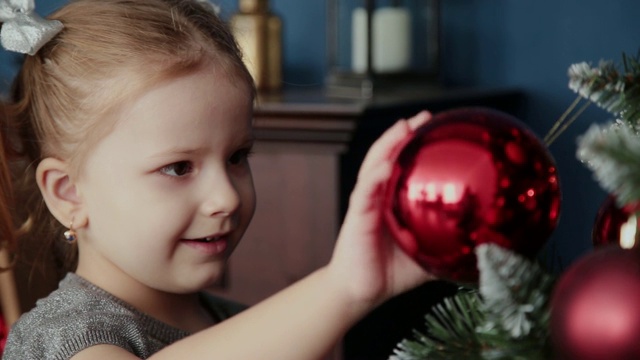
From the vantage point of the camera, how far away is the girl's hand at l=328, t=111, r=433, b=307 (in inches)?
22.2

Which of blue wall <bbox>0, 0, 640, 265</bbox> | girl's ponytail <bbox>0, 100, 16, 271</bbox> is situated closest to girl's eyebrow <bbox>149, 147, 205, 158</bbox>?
girl's ponytail <bbox>0, 100, 16, 271</bbox>

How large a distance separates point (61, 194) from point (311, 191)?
96 cm

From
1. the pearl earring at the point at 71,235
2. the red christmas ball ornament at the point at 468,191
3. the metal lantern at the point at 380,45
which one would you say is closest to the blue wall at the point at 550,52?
the metal lantern at the point at 380,45

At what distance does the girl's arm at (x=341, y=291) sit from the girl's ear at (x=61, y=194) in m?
0.39

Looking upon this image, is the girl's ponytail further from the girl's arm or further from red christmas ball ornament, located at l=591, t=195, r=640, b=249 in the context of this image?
red christmas ball ornament, located at l=591, t=195, r=640, b=249

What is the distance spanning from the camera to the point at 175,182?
928mm

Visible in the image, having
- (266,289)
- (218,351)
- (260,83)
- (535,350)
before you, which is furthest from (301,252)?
(535,350)

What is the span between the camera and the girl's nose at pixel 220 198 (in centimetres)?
93

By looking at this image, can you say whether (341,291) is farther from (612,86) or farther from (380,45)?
(380,45)

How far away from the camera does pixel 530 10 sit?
233 cm

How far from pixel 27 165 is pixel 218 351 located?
1.86 ft

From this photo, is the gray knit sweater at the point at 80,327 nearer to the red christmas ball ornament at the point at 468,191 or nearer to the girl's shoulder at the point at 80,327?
the girl's shoulder at the point at 80,327

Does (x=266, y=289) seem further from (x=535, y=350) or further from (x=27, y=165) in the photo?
(x=535, y=350)

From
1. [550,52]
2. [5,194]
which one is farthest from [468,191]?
[550,52]
